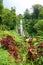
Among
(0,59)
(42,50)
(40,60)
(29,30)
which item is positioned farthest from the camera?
(29,30)

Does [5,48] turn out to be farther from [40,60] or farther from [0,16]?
[0,16]

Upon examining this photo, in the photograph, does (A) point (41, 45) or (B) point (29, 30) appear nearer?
(A) point (41, 45)

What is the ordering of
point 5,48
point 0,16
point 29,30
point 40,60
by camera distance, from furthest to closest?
point 29,30 → point 0,16 → point 5,48 → point 40,60

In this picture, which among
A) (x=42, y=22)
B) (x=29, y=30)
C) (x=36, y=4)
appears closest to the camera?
(x=42, y=22)

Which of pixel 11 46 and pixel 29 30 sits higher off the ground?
pixel 11 46

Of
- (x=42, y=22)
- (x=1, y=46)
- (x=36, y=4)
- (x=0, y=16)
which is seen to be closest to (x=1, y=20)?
(x=0, y=16)

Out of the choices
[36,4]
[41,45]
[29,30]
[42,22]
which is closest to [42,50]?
[41,45]

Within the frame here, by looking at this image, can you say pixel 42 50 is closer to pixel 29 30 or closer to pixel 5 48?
pixel 5 48

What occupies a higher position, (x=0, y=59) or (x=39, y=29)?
(x=0, y=59)

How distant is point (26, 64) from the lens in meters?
10.4

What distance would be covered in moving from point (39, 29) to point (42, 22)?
135 centimetres

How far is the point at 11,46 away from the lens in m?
12.2

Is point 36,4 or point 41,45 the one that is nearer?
point 41,45

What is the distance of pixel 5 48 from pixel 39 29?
68.2 ft
